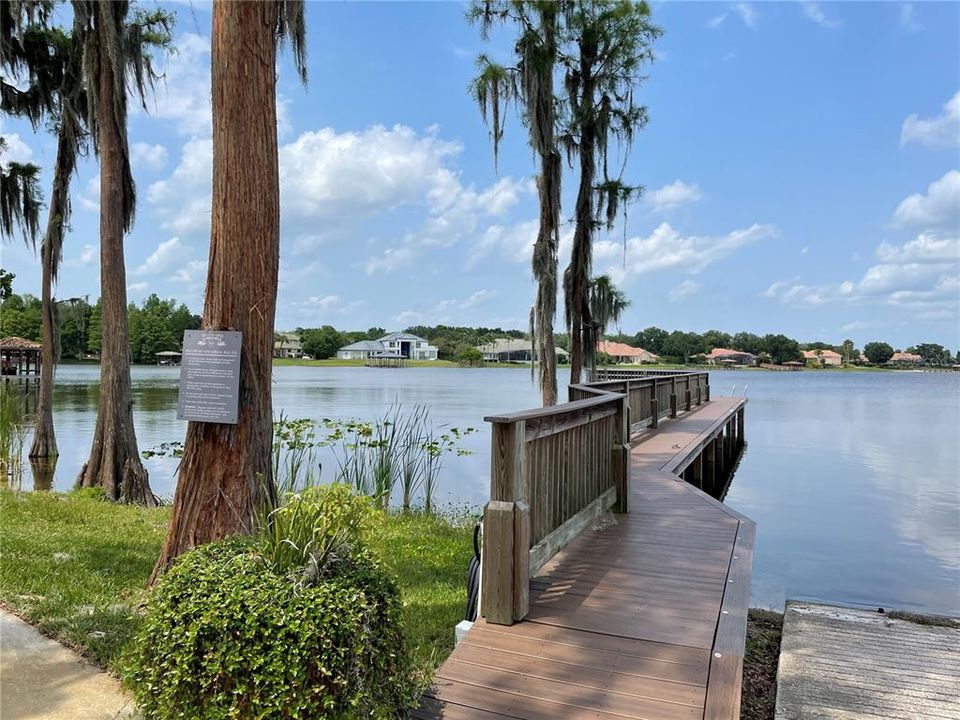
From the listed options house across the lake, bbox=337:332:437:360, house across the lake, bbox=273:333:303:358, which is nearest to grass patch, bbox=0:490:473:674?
house across the lake, bbox=273:333:303:358

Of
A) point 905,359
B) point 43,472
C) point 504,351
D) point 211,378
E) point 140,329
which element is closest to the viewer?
point 211,378

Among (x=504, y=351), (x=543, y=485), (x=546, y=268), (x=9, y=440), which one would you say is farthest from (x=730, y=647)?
(x=504, y=351)

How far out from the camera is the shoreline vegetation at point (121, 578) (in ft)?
12.4

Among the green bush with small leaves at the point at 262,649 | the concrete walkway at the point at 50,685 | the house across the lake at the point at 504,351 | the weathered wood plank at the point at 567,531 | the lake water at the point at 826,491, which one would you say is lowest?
the lake water at the point at 826,491

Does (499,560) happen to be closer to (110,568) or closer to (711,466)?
(110,568)

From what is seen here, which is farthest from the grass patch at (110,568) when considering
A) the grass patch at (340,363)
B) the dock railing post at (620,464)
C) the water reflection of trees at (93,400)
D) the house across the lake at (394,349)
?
the house across the lake at (394,349)

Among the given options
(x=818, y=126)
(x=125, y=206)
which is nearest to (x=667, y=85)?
(x=818, y=126)

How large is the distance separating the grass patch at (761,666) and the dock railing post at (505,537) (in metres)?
1.42

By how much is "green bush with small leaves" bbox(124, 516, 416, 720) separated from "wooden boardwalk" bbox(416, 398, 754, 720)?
0.61 m

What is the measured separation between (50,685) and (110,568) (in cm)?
217

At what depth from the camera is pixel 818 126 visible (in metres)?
25.8

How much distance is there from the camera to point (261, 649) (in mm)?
2213

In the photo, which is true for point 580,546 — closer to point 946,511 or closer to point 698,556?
point 698,556

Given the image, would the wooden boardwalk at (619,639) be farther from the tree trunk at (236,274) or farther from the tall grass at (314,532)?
the tree trunk at (236,274)
